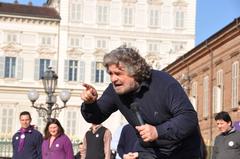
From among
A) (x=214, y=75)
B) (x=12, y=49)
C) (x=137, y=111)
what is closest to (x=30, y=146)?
(x=137, y=111)

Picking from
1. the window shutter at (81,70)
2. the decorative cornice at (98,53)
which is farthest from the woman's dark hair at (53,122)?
the decorative cornice at (98,53)

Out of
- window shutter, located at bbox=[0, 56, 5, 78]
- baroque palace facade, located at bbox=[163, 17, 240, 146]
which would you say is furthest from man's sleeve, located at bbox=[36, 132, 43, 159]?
window shutter, located at bbox=[0, 56, 5, 78]

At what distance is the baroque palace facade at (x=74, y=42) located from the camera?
6581 centimetres

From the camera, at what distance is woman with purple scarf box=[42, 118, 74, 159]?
493 inches

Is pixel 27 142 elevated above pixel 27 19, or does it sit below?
below

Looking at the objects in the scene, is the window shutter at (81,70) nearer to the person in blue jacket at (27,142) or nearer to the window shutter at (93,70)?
the window shutter at (93,70)

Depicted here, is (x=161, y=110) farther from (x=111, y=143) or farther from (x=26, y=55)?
(x=26, y=55)

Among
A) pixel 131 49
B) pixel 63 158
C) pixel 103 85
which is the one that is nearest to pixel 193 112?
pixel 131 49

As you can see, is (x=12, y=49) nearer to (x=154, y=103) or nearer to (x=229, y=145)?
(x=229, y=145)

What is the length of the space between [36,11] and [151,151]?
65871mm

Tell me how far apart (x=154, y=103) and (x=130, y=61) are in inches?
14.1

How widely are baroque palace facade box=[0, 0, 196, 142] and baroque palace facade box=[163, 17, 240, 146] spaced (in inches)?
709

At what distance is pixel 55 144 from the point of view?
41.3 ft

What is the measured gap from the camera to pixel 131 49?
16.6 feet
